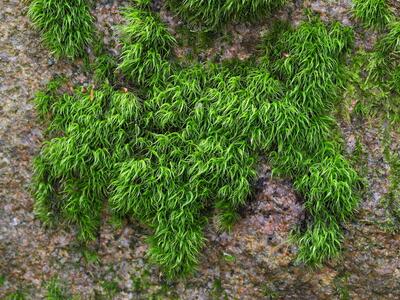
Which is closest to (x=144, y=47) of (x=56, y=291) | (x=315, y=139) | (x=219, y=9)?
(x=219, y=9)

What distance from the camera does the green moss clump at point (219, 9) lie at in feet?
13.6

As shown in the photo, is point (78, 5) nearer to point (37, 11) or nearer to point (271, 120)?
point (37, 11)

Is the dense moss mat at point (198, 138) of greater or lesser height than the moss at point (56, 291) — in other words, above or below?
above

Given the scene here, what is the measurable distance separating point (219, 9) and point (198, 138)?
124cm

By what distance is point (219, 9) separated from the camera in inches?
165

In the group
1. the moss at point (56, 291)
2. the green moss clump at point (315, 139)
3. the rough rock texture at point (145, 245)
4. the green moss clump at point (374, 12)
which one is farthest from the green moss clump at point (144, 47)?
the moss at point (56, 291)

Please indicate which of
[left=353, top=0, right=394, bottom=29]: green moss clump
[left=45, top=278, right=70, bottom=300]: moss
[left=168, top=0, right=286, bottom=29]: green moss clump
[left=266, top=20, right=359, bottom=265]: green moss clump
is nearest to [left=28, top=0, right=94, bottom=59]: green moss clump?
[left=168, top=0, right=286, bottom=29]: green moss clump

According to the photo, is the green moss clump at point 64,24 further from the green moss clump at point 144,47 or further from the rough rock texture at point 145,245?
the green moss clump at point 144,47

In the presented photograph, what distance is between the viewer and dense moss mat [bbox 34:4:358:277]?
13.5 feet

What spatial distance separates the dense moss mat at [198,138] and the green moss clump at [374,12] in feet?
0.68

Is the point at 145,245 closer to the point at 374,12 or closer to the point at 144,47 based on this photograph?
the point at 144,47

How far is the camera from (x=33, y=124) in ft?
14.9

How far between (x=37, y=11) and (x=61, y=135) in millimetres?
1239

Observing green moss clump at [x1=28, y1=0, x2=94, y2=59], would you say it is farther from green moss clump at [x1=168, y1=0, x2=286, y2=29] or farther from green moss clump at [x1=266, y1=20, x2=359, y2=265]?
green moss clump at [x1=266, y1=20, x2=359, y2=265]
